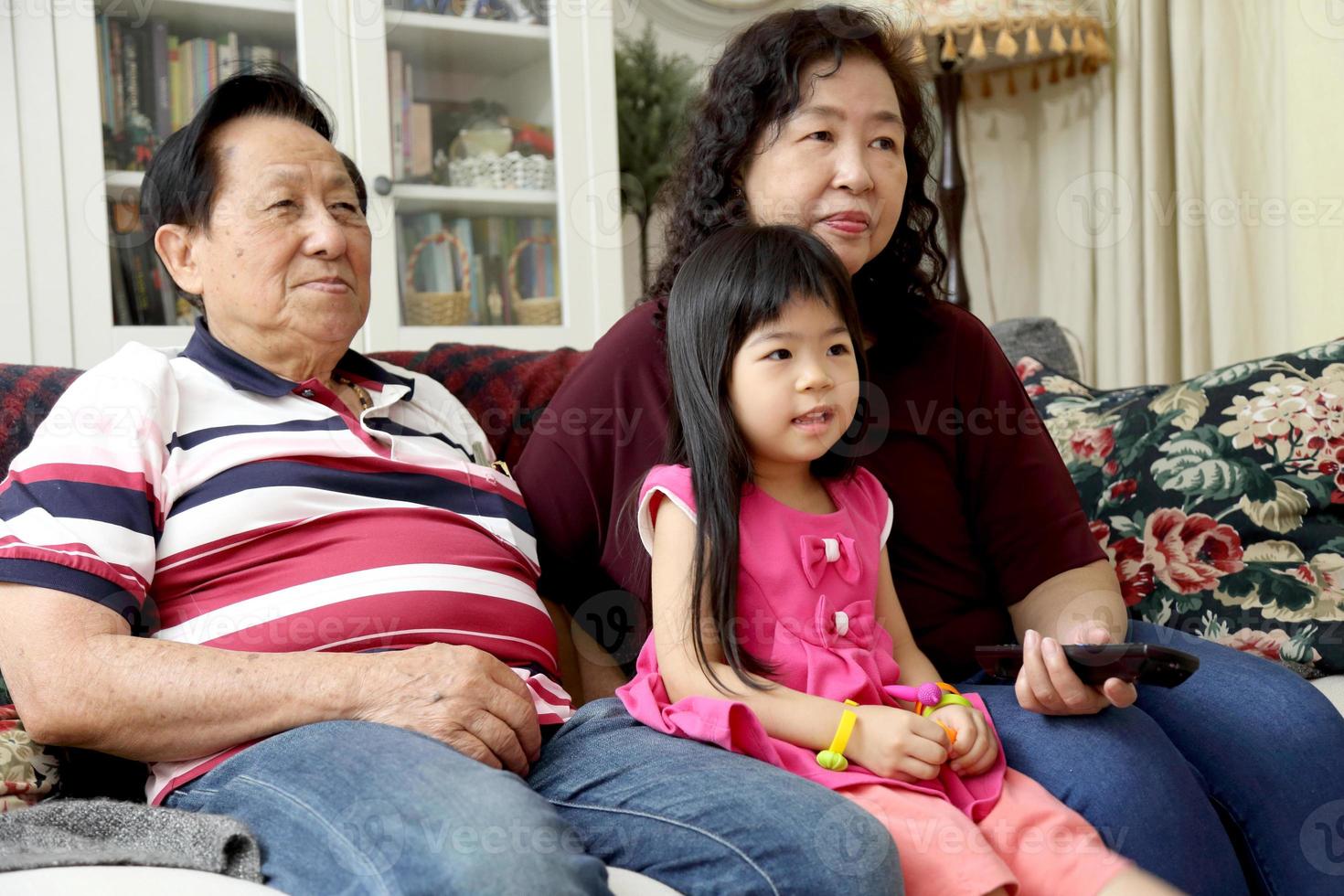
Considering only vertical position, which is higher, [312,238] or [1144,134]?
[1144,134]

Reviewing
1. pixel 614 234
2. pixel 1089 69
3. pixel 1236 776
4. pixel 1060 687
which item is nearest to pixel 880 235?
pixel 1060 687

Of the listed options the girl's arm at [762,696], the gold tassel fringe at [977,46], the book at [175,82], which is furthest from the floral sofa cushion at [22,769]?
the gold tassel fringe at [977,46]

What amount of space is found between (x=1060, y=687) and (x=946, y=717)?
4.5 inches

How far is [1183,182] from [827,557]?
2.03m

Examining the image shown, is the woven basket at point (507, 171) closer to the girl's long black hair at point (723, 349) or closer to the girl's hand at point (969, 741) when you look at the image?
the girl's long black hair at point (723, 349)

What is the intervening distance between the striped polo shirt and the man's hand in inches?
3.4

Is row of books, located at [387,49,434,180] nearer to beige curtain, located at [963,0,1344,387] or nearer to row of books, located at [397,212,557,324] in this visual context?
row of books, located at [397,212,557,324]

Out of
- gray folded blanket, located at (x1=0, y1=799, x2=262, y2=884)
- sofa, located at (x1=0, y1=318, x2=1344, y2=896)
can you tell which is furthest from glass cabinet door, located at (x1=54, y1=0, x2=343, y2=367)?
gray folded blanket, located at (x1=0, y1=799, x2=262, y2=884)

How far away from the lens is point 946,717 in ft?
3.60

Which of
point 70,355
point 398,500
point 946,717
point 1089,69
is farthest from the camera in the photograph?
point 1089,69

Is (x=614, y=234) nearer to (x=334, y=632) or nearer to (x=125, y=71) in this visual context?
(x=125, y=71)

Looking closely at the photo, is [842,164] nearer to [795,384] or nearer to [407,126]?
[795,384]

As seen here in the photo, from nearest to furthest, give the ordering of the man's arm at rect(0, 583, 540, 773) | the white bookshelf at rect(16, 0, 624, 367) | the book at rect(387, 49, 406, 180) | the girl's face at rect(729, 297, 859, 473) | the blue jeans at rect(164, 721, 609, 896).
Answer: the blue jeans at rect(164, 721, 609, 896) < the man's arm at rect(0, 583, 540, 773) < the girl's face at rect(729, 297, 859, 473) < the white bookshelf at rect(16, 0, 624, 367) < the book at rect(387, 49, 406, 180)

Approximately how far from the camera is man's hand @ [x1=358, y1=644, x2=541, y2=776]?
41.8 inches
